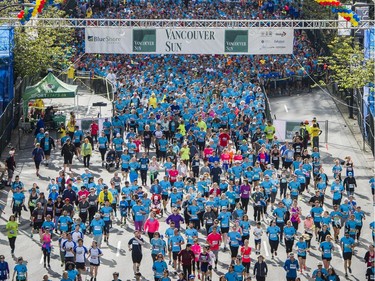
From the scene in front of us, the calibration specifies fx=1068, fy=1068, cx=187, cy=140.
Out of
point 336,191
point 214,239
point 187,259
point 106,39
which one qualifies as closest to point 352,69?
point 106,39

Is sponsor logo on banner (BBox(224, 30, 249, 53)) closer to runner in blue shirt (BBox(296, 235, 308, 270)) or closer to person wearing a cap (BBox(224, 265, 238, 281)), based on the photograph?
runner in blue shirt (BBox(296, 235, 308, 270))

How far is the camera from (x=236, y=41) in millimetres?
47094

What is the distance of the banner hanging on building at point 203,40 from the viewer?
1854 inches

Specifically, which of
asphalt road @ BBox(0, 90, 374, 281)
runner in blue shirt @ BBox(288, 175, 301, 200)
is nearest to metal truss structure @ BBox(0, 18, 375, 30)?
asphalt road @ BBox(0, 90, 374, 281)

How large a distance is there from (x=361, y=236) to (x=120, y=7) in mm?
31467

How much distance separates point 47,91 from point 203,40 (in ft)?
26.5

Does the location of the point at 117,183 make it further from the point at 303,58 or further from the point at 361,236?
the point at 303,58

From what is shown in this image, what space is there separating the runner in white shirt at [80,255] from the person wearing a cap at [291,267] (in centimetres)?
527

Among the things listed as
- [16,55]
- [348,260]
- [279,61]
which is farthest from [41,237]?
[279,61]

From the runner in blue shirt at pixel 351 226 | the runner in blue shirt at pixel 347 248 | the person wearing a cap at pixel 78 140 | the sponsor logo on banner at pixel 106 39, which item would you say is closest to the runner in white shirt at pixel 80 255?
the runner in blue shirt at pixel 347 248

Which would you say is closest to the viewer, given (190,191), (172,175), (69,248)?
(69,248)

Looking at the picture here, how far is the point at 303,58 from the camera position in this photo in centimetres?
5516

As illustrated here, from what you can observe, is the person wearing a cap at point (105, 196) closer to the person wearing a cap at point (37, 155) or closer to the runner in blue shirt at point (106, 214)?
the runner in blue shirt at point (106, 214)

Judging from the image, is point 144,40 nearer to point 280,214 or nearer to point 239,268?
point 280,214
